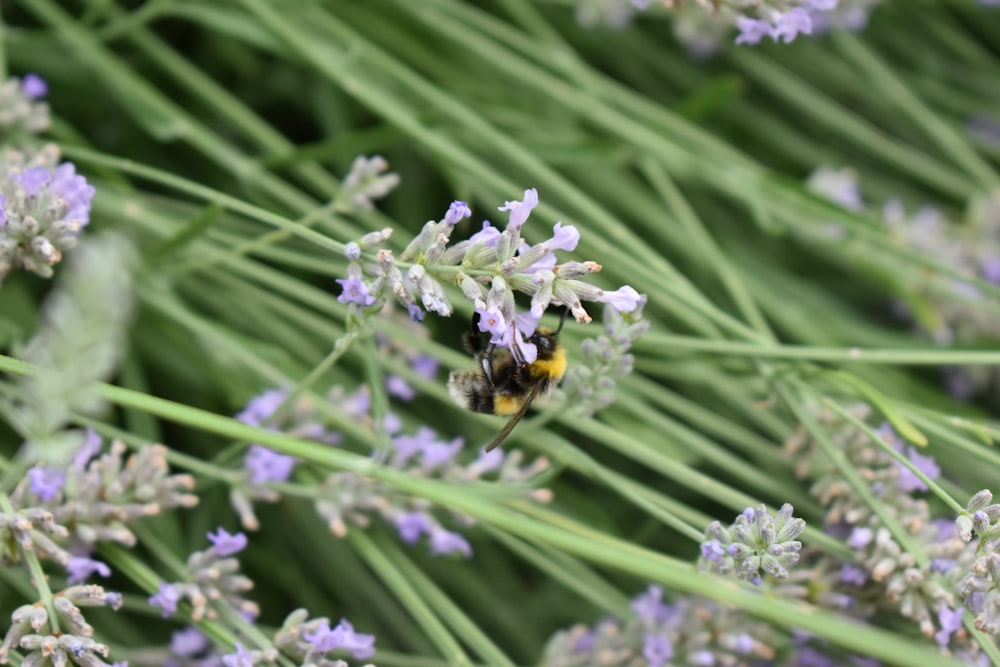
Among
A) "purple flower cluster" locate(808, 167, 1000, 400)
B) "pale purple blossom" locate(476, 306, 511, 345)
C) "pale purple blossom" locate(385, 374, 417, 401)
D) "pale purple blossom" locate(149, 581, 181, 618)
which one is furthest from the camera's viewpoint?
"purple flower cluster" locate(808, 167, 1000, 400)

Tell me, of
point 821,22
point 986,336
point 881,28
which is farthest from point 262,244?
point 881,28

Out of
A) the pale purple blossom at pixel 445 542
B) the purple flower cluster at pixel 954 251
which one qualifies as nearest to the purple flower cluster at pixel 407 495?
the pale purple blossom at pixel 445 542

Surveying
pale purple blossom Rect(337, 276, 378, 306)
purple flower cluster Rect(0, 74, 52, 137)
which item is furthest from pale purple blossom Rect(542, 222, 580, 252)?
purple flower cluster Rect(0, 74, 52, 137)

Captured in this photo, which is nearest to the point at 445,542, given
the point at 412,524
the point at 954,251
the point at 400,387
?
the point at 412,524

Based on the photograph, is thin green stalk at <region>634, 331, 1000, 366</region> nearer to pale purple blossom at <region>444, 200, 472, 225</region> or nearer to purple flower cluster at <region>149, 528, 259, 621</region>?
pale purple blossom at <region>444, 200, 472, 225</region>

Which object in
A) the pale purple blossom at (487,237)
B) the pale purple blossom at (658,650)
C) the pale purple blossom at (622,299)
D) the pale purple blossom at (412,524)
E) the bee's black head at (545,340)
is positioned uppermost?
the pale purple blossom at (622,299)

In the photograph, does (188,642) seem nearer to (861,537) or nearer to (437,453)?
(437,453)

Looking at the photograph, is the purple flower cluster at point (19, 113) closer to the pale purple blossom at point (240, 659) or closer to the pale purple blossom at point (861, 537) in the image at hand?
the pale purple blossom at point (240, 659)
